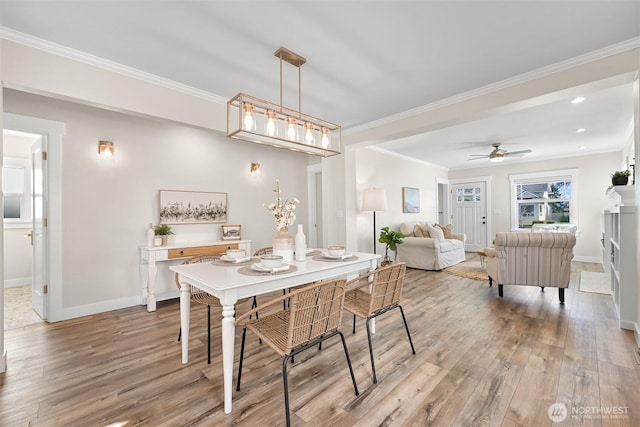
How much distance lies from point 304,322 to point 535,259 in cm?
334

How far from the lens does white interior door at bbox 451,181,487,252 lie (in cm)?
785

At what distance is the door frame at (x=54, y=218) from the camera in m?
3.01

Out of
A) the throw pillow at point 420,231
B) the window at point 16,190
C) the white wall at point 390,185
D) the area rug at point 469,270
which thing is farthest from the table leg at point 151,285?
the throw pillow at point 420,231

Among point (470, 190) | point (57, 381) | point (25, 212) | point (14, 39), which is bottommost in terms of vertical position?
point (57, 381)

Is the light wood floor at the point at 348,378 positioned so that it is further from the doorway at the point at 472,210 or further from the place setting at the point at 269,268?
the doorway at the point at 472,210

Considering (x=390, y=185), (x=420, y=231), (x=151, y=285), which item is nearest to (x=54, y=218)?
(x=151, y=285)

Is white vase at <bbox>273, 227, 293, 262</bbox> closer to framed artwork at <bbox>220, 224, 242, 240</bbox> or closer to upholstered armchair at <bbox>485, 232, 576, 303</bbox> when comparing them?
framed artwork at <bbox>220, 224, 242, 240</bbox>

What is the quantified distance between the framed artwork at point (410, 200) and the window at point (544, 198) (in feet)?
8.57

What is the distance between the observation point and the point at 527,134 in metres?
4.98

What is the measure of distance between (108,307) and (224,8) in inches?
136

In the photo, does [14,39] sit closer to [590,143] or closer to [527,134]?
[527,134]

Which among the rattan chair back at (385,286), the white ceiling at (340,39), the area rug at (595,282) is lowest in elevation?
the area rug at (595,282)

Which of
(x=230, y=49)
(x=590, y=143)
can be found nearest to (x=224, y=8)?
(x=230, y=49)

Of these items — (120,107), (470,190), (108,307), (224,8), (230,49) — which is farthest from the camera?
(470,190)
